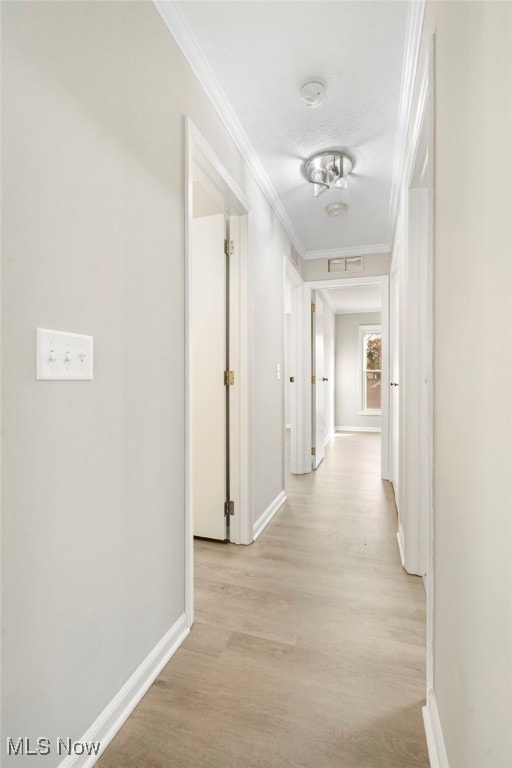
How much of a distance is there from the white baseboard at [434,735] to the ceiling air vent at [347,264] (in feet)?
12.3

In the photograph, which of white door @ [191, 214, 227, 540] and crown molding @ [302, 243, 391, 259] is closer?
white door @ [191, 214, 227, 540]

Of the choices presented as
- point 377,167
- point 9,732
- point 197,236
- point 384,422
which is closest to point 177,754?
point 9,732

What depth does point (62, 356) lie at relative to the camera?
0.95 metres

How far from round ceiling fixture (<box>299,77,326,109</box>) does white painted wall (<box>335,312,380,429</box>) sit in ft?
19.9

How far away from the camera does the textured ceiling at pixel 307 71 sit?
1.47m

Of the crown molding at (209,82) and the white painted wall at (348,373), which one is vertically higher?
the crown molding at (209,82)

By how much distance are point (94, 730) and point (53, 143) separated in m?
1.57

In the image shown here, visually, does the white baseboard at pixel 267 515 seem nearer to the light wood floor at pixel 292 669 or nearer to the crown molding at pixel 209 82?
the light wood floor at pixel 292 669

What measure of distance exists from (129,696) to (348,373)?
7.18m

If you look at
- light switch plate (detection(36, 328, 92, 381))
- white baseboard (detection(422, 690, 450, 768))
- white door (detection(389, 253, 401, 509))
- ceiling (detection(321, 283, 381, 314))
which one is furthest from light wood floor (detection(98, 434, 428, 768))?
ceiling (detection(321, 283, 381, 314))

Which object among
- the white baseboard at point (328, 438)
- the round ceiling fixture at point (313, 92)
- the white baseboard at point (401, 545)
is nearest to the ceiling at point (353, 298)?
the white baseboard at point (328, 438)

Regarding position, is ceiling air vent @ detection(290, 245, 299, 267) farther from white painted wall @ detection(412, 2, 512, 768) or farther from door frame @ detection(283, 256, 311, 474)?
white painted wall @ detection(412, 2, 512, 768)

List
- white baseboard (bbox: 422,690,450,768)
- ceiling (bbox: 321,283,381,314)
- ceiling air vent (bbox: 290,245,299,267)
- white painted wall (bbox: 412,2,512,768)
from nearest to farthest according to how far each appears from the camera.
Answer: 1. white painted wall (bbox: 412,2,512,768)
2. white baseboard (bbox: 422,690,450,768)
3. ceiling air vent (bbox: 290,245,299,267)
4. ceiling (bbox: 321,283,381,314)

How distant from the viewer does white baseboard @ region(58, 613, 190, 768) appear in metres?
1.03
